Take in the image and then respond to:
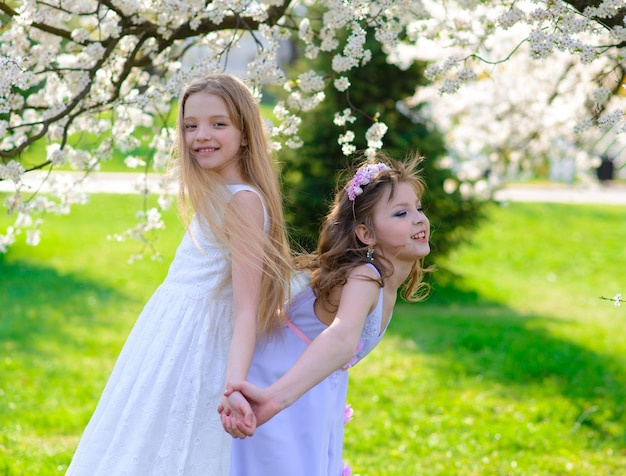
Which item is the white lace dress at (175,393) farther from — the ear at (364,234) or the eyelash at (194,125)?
the ear at (364,234)

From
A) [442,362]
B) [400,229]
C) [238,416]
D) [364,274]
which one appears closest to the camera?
[238,416]

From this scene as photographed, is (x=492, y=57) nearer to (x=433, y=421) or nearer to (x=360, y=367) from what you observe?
(x=360, y=367)

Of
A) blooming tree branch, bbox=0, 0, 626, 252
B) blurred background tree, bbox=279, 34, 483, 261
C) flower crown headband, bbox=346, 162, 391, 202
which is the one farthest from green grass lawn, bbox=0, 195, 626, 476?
flower crown headband, bbox=346, 162, 391, 202

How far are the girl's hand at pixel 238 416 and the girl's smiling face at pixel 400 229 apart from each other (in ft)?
2.04

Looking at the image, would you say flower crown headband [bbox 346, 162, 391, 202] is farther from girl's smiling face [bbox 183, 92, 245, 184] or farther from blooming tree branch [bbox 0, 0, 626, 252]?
blooming tree branch [bbox 0, 0, 626, 252]

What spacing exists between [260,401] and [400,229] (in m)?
0.65

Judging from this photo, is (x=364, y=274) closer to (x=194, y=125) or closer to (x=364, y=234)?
(x=364, y=234)

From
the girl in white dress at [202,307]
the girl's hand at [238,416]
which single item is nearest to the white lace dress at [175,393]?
the girl in white dress at [202,307]

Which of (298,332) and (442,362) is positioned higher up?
(298,332)

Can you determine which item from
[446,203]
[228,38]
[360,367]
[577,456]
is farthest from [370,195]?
[446,203]

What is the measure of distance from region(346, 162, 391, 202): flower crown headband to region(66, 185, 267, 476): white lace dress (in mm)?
312

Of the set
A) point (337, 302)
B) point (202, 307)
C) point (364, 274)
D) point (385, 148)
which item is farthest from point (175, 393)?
point (385, 148)

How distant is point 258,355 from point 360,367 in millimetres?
3616

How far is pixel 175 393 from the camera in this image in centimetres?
229
